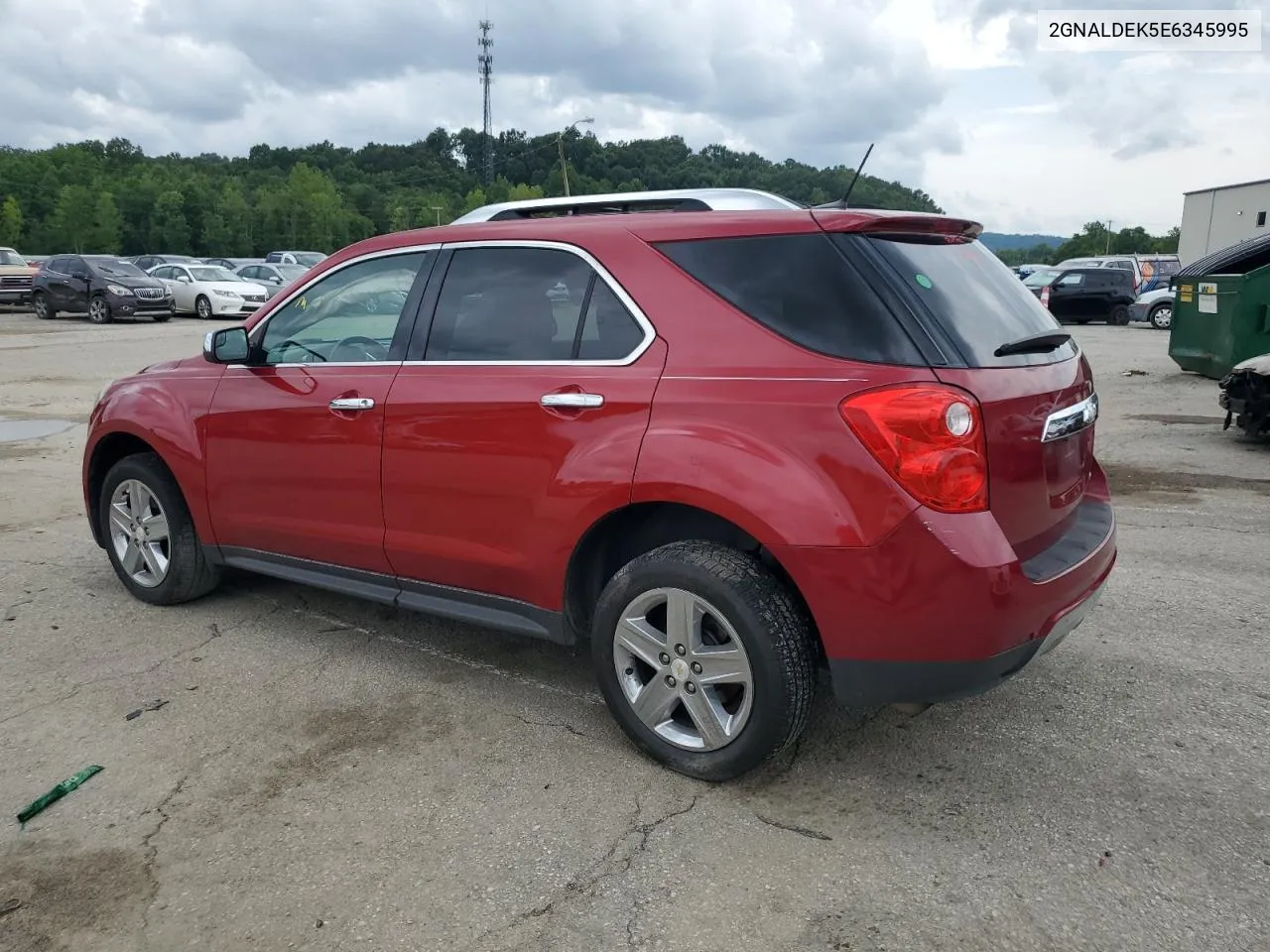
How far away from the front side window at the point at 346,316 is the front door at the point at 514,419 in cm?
23

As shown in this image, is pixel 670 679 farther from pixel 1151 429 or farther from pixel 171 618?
pixel 1151 429

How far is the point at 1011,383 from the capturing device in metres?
2.87

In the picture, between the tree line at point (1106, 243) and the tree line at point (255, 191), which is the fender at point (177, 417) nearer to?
the tree line at point (255, 191)

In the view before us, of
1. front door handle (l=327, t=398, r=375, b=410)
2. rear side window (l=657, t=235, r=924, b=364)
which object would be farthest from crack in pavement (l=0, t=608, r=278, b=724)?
rear side window (l=657, t=235, r=924, b=364)

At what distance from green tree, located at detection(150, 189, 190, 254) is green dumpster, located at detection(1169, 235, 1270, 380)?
3077 inches

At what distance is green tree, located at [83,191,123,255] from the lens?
72.4m

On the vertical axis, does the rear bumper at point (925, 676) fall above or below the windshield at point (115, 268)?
below

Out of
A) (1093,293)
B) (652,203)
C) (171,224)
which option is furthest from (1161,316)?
(171,224)

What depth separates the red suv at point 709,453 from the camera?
2.73 m

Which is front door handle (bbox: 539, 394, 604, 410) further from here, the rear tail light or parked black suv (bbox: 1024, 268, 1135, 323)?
parked black suv (bbox: 1024, 268, 1135, 323)

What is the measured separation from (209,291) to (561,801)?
27270 mm

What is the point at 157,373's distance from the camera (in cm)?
478

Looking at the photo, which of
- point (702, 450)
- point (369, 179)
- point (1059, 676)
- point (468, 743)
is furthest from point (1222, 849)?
point (369, 179)

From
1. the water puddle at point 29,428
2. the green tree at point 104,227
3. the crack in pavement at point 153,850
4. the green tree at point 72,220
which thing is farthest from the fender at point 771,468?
the green tree at point 72,220
